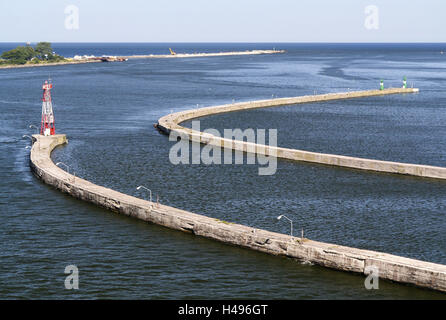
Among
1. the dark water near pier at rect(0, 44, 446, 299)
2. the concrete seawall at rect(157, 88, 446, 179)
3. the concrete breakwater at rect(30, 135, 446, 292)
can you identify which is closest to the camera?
the concrete breakwater at rect(30, 135, 446, 292)

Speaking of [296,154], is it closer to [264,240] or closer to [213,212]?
[213,212]

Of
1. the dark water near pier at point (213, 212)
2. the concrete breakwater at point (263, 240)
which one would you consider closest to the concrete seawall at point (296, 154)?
the dark water near pier at point (213, 212)

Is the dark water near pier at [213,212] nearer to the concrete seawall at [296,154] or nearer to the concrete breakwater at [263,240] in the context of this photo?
Answer: the concrete breakwater at [263,240]

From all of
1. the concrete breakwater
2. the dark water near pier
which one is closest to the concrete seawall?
the dark water near pier

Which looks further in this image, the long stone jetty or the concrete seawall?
the concrete seawall

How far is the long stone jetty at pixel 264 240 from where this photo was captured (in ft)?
120

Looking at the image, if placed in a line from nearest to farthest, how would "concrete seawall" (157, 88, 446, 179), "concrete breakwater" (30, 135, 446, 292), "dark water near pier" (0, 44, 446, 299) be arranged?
"concrete breakwater" (30, 135, 446, 292) < "dark water near pier" (0, 44, 446, 299) < "concrete seawall" (157, 88, 446, 179)

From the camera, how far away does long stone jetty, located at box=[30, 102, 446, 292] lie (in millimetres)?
36531

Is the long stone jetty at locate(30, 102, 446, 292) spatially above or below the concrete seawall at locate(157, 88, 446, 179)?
below

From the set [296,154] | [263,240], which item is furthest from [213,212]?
[296,154]

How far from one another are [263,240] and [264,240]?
0.07 m

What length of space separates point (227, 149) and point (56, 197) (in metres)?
26.3

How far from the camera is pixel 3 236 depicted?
45969 mm

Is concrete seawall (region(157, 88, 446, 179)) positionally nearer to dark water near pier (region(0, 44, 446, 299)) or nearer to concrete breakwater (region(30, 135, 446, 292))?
dark water near pier (region(0, 44, 446, 299))
